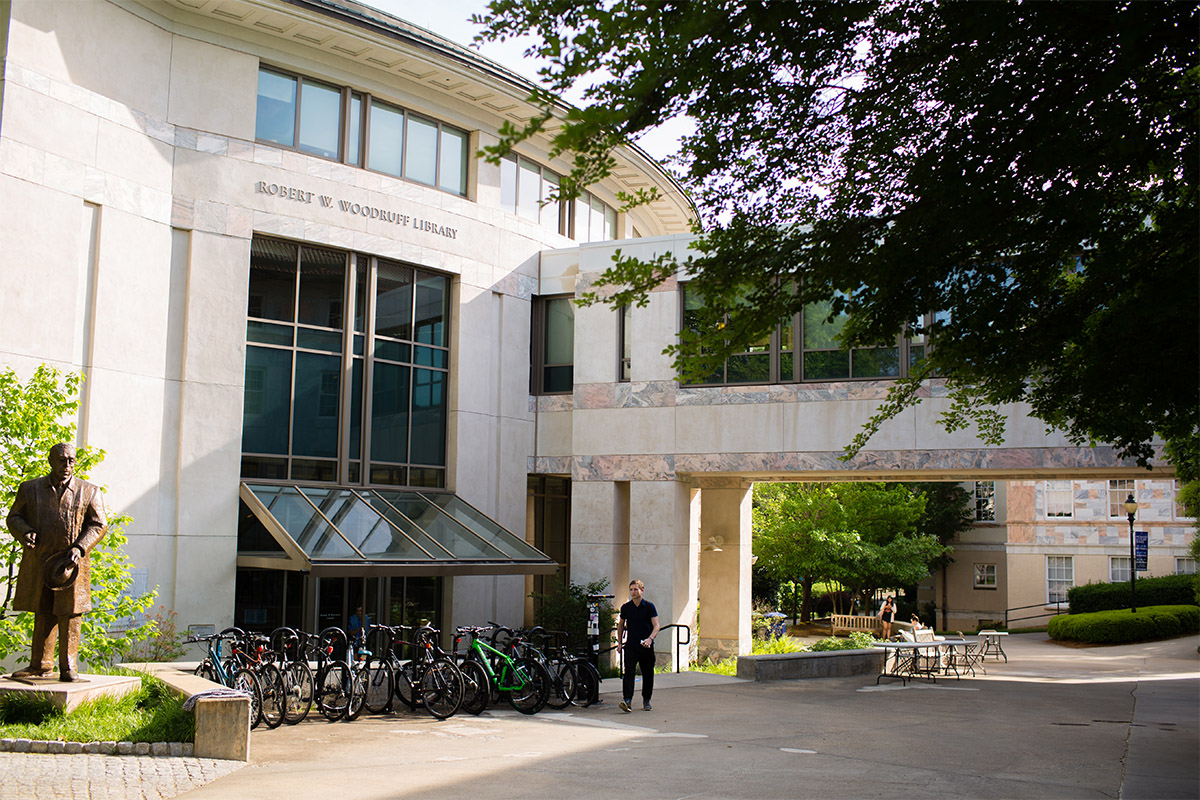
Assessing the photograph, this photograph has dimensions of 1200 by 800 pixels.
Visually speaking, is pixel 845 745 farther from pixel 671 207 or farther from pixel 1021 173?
pixel 671 207

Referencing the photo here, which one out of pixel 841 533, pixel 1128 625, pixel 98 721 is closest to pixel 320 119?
pixel 98 721

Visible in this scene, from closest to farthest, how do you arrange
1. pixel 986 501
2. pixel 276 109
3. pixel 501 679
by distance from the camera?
1. pixel 501 679
2. pixel 276 109
3. pixel 986 501

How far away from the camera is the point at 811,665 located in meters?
20.0

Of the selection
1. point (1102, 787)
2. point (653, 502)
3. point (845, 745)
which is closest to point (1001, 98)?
point (1102, 787)

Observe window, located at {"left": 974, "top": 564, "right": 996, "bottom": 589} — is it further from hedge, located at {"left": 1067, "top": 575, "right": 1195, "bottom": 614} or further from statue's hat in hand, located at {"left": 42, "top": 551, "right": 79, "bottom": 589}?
statue's hat in hand, located at {"left": 42, "top": 551, "right": 79, "bottom": 589}

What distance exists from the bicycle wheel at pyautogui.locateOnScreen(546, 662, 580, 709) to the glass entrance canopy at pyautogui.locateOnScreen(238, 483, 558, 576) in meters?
3.67

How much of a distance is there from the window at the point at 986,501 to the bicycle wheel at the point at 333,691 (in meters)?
40.7

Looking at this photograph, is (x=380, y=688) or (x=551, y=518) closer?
(x=380, y=688)

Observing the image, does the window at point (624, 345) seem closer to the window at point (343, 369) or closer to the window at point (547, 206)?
the window at point (547, 206)

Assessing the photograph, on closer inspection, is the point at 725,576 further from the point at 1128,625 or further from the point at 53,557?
the point at 53,557

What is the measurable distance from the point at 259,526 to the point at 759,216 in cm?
1383

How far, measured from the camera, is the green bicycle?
1425 centimetres

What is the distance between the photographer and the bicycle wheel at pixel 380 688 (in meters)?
14.2

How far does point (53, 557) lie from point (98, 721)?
1982mm
